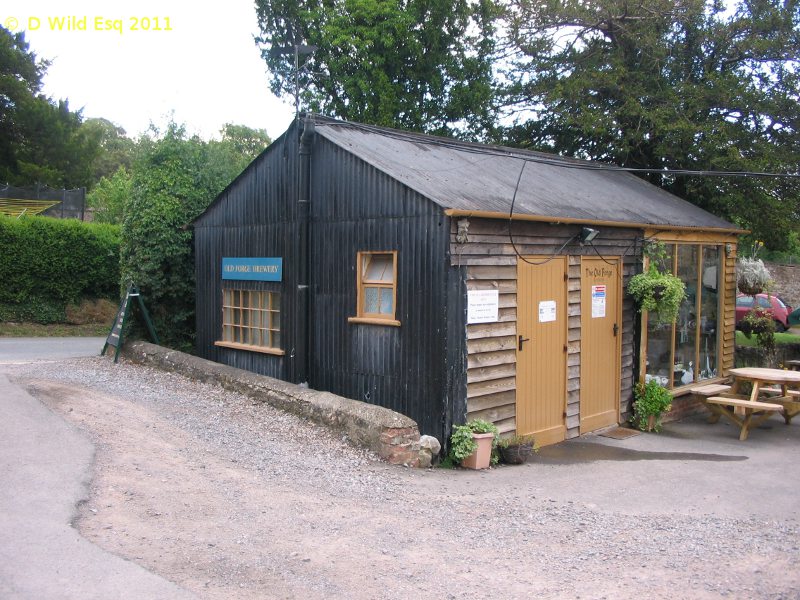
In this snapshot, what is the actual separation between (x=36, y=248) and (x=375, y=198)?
51.9ft

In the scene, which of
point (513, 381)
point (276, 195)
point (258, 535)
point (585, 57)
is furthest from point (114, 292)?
point (258, 535)

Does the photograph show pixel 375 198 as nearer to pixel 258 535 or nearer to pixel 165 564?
pixel 258 535

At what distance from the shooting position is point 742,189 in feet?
58.0

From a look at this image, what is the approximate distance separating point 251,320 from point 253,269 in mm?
873

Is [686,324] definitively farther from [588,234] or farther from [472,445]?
[472,445]

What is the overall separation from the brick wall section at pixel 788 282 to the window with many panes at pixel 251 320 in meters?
31.1

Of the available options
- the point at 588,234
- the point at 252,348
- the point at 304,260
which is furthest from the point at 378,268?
the point at 252,348

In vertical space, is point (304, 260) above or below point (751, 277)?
above

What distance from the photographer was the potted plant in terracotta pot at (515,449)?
9172mm

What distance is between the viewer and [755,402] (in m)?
11.0

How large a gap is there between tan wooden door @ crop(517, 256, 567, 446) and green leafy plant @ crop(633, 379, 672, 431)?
1.81 metres

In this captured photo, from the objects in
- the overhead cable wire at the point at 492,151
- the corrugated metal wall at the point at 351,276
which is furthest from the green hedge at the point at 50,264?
the overhead cable wire at the point at 492,151

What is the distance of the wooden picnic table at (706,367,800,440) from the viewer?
11.1m

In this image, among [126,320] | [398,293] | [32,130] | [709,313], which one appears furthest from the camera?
[32,130]
